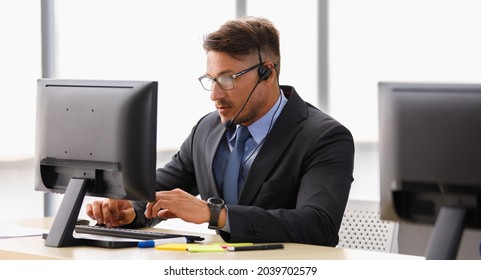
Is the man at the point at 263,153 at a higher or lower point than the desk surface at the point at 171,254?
higher

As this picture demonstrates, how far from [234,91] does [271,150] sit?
0.85 ft

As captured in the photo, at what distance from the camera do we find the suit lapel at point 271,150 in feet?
10.3

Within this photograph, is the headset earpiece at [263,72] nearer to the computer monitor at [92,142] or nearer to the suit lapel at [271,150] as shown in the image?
the suit lapel at [271,150]

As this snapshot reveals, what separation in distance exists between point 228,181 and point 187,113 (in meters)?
2.70

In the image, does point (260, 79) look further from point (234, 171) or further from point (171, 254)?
point (171, 254)

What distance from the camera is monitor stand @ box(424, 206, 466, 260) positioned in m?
1.98

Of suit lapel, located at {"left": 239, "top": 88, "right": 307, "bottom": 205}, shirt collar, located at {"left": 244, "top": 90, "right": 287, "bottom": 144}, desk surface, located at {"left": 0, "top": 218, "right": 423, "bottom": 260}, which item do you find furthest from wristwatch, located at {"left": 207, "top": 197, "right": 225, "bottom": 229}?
shirt collar, located at {"left": 244, "top": 90, "right": 287, "bottom": 144}

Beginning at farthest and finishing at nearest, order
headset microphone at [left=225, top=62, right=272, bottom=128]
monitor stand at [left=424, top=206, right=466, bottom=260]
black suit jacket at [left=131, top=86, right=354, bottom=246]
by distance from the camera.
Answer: headset microphone at [left=225, top=62, right=272, bottom=128], black suit jacket at [left=131, top=86, right=354, bottom=246], monitor stand at [left=424, top=206, right=466, bottom=260]

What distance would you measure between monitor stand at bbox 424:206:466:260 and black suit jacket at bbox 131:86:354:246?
86cm

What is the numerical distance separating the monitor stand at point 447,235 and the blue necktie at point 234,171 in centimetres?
128

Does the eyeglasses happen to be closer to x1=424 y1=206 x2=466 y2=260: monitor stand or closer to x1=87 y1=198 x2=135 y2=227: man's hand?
x1=87 y1=198 x2=135 y2=227: man's hand

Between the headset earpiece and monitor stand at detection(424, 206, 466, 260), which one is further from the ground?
the headset earpiece

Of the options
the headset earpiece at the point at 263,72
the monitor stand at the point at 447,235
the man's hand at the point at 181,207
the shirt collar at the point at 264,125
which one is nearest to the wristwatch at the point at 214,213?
the man's hand at the point at 181,207

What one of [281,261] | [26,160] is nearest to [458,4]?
[26,160]
